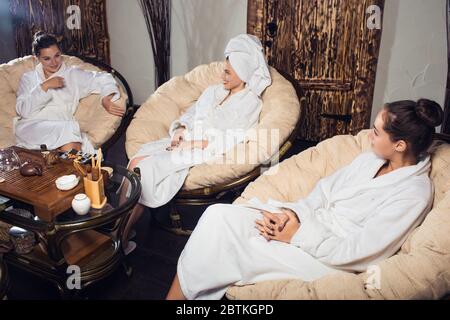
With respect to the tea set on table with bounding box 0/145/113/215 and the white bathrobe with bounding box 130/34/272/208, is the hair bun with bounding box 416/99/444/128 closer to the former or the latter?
the white bathrobe with bounding box 130/34/272/208

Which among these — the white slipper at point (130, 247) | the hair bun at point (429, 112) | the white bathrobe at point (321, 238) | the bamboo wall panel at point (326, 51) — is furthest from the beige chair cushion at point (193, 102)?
the hair bun at point (429, 112)

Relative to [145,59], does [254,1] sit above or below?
A: above

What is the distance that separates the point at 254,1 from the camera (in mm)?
3572

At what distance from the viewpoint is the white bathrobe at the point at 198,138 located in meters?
2.29

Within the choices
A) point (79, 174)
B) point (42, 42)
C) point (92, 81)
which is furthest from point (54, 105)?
point (79, 174)

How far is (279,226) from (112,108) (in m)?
1.76

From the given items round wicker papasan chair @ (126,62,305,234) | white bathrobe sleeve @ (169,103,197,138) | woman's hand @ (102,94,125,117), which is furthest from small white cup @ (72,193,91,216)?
woman's hand @ (102,94,125,117)

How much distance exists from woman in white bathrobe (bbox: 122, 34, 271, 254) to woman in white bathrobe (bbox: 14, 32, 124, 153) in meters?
0.58

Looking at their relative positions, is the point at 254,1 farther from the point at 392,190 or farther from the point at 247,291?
the point at 247,291

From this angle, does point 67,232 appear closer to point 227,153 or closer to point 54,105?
point 227,153

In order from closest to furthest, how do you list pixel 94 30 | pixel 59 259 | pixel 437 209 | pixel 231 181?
pixel 437 209 → pixel 59 259 → pixel 231 181 → pixel 94 30

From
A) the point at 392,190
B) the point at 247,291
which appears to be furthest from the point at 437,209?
the point at 247,291

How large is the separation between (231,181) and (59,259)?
3.12 feet
